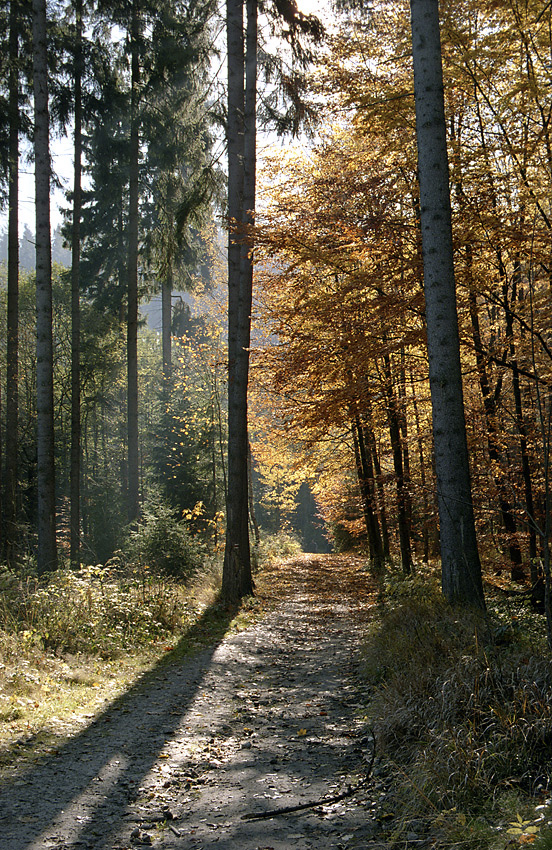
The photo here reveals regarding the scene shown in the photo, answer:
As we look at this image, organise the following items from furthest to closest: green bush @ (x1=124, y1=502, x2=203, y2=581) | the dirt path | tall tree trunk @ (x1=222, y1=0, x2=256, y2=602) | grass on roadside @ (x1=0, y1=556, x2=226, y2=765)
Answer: green bush @ (x1=124, y1=502, x2=203, y2=581) → tall tree trunk @ (x1=222, y1=0, x2=256, y2=602) → grass on roadside @ (x1=0, y1=556, x2=226, y2=765) → the dirt path

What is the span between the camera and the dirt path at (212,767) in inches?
134

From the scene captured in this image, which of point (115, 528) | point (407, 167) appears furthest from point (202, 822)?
point (115, 528)

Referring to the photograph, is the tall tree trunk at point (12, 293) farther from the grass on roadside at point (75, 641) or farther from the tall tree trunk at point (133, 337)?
the grass on roadside at point (75, 641)

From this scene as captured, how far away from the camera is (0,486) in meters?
17.1

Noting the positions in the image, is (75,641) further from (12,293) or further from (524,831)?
(12,293)

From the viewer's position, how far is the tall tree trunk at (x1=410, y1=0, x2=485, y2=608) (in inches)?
250

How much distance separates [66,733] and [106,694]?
1142 mm

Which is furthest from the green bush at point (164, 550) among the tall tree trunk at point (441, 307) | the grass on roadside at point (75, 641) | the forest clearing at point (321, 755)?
the tall tree trunk at point (441, 307)

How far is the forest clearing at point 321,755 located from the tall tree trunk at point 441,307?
0.88m

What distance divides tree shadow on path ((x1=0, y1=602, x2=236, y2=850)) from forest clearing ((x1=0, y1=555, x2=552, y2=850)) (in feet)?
0.05

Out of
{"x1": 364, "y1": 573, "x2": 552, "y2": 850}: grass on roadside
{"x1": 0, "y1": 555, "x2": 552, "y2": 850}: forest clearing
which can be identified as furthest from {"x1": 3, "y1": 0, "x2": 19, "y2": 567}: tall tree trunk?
{"x1": 364, "y1": 573, "x2": 552, "y2": 850}: grass on roadside

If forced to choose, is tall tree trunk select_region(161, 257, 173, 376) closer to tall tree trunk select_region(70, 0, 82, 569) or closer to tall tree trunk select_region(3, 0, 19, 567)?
tall tree trunk select_region(70, 0, 82, 569)

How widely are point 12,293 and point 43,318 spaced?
3412 mm

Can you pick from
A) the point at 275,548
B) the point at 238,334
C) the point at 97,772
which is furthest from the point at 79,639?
the point at 275,548
